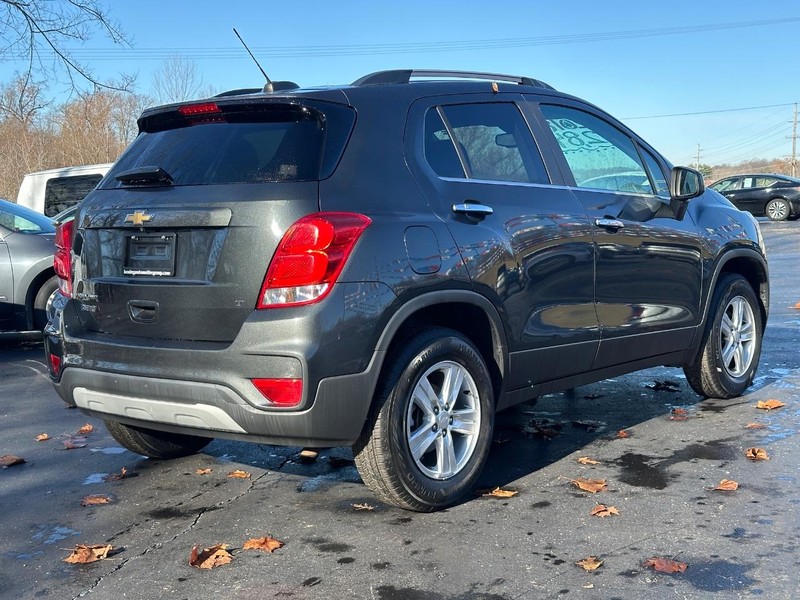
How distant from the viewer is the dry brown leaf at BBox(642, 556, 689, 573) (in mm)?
3382

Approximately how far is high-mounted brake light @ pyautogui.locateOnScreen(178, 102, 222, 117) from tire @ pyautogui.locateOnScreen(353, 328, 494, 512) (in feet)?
4.39

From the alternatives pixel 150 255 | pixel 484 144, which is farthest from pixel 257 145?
pixel 484 144

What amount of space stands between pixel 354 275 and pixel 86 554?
1523 mm

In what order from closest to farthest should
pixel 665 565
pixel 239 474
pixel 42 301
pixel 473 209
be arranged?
pixel 665 565 → pixel 473 209 → pixel 239 474 → pixel 42 301

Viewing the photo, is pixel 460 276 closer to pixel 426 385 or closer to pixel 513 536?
pixel 426 385

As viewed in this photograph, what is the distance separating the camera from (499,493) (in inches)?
171

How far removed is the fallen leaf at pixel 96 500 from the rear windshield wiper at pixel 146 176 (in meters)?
1.50

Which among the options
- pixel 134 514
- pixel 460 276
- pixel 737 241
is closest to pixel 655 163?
pixel 737 241

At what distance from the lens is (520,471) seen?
4719 millimetres

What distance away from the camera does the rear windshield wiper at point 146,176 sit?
4035mm

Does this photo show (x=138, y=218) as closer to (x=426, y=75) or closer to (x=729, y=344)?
(x=426, y=75)

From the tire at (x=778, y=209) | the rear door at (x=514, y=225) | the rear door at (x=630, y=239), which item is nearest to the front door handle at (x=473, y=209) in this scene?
the rear door at (x=514, y=225)

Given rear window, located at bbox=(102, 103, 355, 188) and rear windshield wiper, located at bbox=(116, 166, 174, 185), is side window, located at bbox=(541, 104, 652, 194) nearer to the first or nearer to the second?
rear window, located at bbox=(102, 103, 355, 188)

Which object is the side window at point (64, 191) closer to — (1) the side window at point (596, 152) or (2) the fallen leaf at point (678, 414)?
(1) the side window at point (596, 152)
